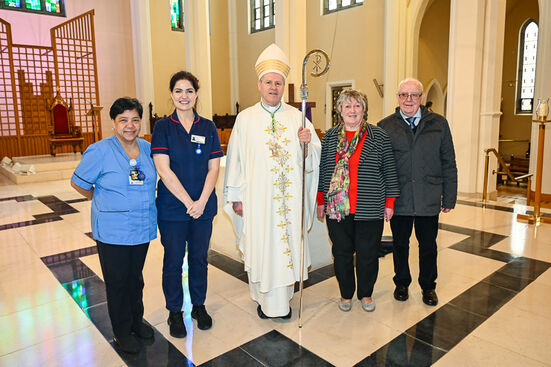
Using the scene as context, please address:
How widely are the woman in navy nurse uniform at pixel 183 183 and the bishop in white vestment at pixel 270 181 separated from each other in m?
0.21

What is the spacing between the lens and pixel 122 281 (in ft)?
7.41

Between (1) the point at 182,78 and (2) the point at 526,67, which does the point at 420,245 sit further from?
(2) the point at 526,67

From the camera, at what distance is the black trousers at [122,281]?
222cm

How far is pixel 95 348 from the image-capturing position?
2430mm

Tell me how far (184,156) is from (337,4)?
1218 cm

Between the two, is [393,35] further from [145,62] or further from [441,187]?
[441,187]

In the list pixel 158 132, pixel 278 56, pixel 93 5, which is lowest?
pixel 158 132

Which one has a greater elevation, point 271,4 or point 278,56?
point 271,4

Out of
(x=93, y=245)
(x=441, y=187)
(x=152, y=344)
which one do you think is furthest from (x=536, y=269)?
(x=93, y=245)

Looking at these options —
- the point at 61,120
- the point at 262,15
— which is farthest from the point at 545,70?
the point at 61,120

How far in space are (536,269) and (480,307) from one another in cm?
113

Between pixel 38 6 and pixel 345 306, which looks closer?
pixel 345 306

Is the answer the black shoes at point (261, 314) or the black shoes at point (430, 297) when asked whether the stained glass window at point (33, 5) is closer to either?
the black shoes at point (261, 314)

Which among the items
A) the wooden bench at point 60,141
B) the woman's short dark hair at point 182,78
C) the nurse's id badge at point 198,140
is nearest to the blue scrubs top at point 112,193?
the nurse's id badge at point 198,140
